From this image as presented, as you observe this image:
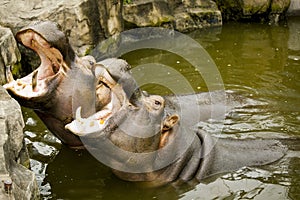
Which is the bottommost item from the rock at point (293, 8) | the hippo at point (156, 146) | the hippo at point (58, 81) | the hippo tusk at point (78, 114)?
the rock at point (293, 8)

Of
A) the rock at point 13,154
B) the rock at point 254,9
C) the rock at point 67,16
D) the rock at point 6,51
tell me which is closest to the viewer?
the rock at point 13,154

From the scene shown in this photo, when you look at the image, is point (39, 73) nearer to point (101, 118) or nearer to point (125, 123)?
point (101, 118)

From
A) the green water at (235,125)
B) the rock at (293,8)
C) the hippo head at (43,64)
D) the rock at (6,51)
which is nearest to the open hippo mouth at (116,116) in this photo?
the hippo head at (43,64)

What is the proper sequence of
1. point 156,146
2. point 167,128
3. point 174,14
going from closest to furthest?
point 156,146
point 167,128
point 174,14

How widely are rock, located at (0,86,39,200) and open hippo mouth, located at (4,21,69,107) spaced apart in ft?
0.52

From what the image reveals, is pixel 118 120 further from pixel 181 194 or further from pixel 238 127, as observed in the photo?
pixel 238 127

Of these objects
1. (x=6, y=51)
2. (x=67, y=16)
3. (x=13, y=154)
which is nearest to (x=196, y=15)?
(x=67, y=16)

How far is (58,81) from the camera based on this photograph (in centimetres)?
492

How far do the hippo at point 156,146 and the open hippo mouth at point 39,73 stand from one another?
1.20 ft

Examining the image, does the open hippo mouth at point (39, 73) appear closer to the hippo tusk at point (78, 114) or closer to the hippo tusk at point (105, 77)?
the hippo tusk at point (78, 114)

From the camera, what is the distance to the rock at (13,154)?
371cm

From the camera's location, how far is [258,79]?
797cm

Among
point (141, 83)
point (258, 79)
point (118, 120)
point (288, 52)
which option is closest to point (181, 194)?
point (118, 120)

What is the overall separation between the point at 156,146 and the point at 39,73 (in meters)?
1.25
